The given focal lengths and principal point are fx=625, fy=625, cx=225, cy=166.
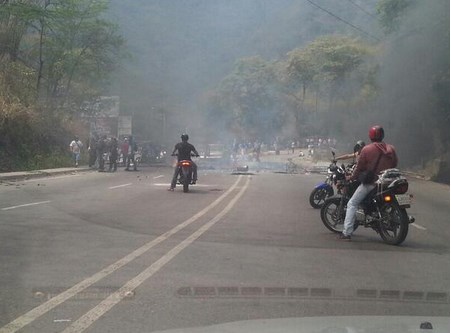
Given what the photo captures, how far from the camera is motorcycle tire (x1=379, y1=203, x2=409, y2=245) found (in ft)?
26.7

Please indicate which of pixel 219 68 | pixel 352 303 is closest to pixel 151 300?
pixel 352 303

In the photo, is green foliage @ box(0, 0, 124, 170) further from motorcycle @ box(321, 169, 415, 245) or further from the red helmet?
the red helmet

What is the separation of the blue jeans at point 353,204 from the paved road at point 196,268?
12.2 inches

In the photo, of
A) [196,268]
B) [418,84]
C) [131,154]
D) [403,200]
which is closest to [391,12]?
[418,84]

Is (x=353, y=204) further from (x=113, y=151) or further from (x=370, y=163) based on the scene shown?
(x=113, y=151)

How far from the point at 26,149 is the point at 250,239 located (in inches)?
805

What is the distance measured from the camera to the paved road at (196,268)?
4918 millimetres

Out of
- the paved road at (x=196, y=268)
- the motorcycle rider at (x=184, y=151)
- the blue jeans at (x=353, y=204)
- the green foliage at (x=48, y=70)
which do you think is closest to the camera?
the paved road at (x=196, y=268)

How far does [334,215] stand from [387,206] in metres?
1.10

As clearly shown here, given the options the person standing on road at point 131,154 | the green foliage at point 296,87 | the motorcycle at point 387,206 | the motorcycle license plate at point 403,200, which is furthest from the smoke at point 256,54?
the motorcycle license plate at point 403,200

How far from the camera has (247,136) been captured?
146 feet

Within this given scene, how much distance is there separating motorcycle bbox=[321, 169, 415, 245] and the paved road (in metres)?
0.27

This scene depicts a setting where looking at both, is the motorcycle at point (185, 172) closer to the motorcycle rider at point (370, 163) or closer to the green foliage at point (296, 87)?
the motorcycle rider at point (370, 163)

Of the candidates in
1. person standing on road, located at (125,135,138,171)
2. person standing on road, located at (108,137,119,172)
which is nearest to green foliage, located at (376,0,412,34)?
person standing on road, located at (125,135,138,171)
